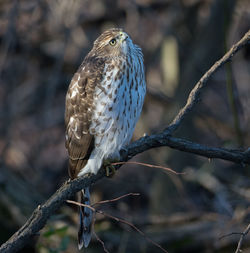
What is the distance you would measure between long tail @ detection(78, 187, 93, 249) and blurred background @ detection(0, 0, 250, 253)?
1.02m

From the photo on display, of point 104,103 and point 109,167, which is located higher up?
point 104,103

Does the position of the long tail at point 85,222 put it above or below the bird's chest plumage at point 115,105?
below

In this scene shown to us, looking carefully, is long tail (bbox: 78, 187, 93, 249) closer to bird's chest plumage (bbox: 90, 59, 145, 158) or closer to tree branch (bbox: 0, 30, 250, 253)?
bird's chest plumage (bbox: 90, 59, 145, 158)

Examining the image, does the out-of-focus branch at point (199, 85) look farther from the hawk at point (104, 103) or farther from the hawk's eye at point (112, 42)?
the hawk's eye at point (112, 42)

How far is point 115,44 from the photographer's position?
3.95m

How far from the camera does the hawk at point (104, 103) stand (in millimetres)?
3703

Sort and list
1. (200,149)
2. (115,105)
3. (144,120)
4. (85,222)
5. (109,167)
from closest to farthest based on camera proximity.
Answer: (200,149) < (115,105) < (109,167) < (85,222) < (144,120)

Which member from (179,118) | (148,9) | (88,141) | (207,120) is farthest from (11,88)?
(179,118)

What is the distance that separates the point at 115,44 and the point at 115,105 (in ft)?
1.91

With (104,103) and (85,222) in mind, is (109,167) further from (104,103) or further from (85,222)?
(85,222)

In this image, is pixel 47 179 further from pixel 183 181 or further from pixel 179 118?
pixel 179 118

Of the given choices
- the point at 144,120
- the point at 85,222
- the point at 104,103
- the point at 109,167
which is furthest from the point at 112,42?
the point at 144,120

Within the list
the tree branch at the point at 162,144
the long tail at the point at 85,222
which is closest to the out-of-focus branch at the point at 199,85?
the tree branch at the point at 162,144

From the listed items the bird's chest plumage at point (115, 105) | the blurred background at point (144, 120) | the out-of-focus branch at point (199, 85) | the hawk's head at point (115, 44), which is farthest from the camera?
the blurred background at point (144, 120)
